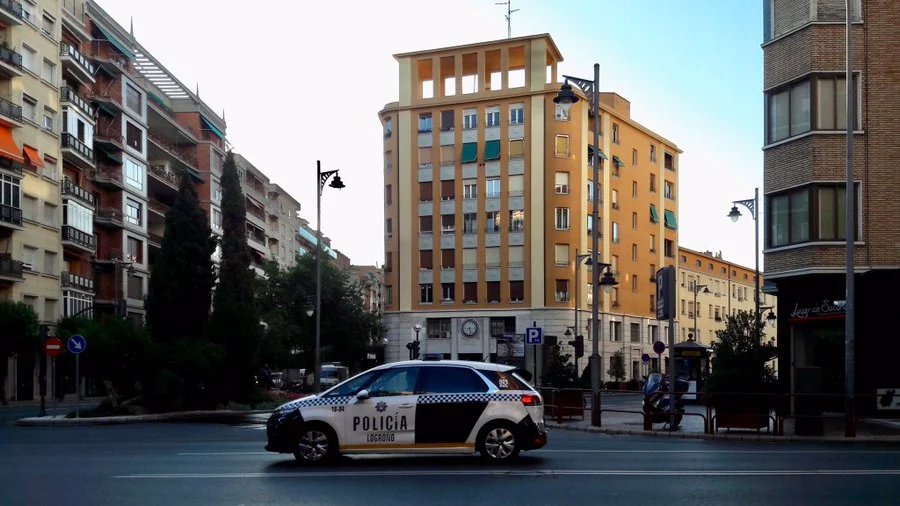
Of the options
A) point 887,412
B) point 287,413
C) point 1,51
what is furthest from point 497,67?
point 287,413

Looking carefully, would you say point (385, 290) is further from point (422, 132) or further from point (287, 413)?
point (287, 413)

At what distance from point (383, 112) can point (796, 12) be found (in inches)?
1935

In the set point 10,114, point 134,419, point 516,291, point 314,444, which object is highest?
point 10,114

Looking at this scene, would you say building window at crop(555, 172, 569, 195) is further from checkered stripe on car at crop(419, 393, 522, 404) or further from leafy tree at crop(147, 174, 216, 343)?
checkered stripe on car at crop(419, 393, 522, 404)

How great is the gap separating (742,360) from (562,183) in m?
41.0

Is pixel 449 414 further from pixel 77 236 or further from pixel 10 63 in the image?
pixel 77 236

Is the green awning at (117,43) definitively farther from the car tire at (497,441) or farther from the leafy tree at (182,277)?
the car tire at (497,441)

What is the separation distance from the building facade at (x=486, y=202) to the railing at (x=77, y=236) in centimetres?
2150

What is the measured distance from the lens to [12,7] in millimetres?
55125

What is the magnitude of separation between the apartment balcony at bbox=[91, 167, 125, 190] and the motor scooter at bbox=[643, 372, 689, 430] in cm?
4860

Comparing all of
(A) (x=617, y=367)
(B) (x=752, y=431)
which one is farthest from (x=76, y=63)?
(B) (x=752, y=431)

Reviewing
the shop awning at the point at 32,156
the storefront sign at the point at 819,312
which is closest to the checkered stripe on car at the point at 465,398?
the storefront sign at the point at 819,312

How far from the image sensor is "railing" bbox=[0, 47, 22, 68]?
178 ft

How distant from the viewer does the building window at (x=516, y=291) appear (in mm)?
73750
